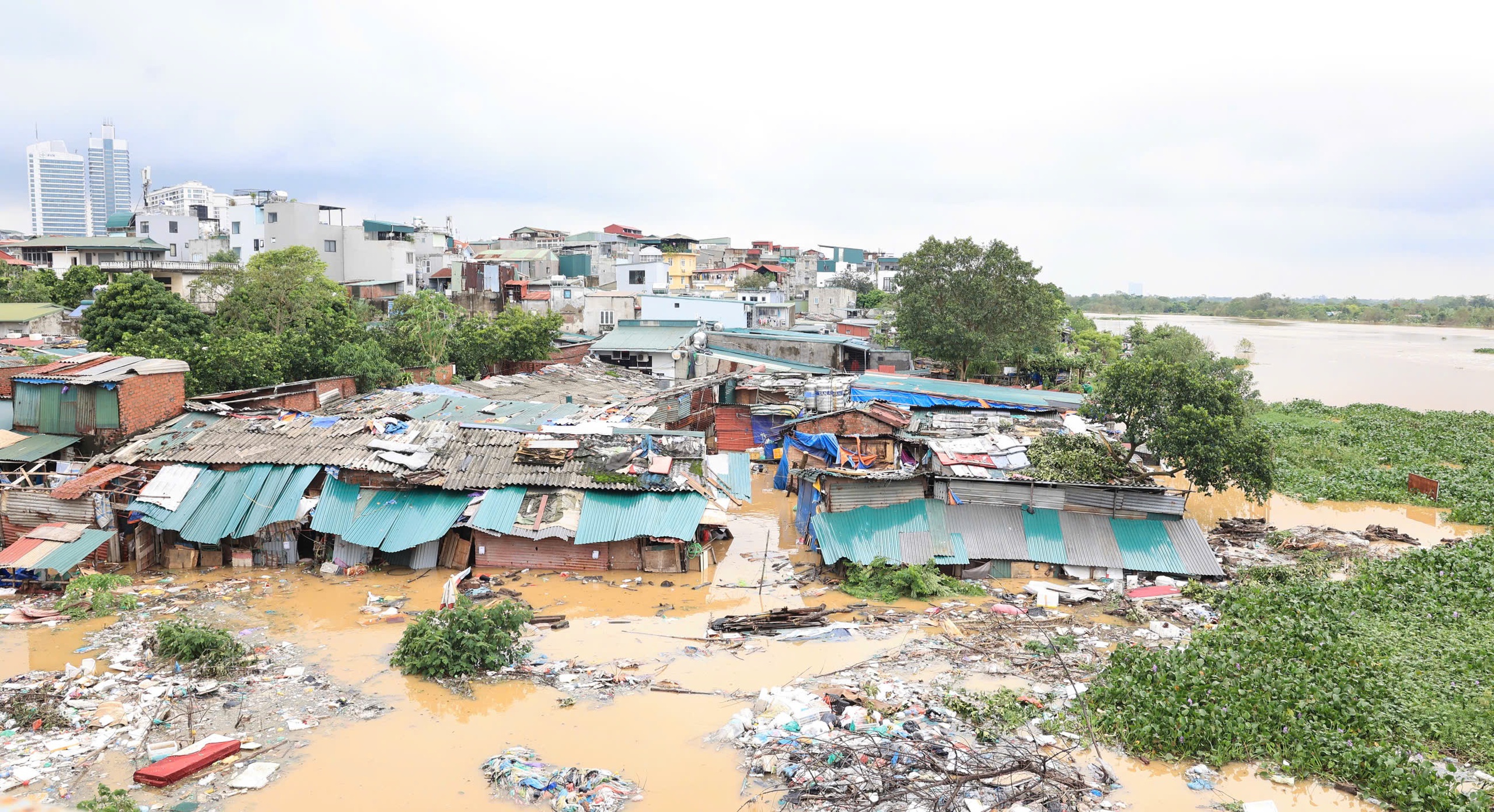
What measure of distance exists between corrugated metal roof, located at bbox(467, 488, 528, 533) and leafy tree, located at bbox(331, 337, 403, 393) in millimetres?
10353

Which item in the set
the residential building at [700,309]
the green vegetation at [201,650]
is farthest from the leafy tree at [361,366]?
the residential building at [700,309]

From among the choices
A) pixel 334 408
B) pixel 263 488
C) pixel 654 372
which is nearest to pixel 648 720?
pixel 263 488

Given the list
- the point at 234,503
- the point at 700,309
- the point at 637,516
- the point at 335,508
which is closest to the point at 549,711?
the point at 637,516

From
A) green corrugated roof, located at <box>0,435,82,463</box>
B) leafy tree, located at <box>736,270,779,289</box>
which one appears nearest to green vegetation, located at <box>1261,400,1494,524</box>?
green corrugated roof, located at <box>0,435,82,463</box>

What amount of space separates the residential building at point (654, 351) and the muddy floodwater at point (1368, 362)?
27.5 metres

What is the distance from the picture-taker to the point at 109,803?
6.86 m

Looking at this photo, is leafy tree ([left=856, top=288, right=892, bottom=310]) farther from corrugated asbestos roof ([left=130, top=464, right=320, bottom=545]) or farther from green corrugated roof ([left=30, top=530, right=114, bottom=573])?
green corrugated roof ([left=30, top=530, right=114, bottom=573])

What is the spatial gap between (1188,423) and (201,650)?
1462 centimetres

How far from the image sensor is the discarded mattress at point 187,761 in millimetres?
7324

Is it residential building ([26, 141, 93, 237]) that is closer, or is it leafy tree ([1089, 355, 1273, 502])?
leafy tree ([1089, 355, 1273, 502])

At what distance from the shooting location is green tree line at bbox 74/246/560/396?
792 inches

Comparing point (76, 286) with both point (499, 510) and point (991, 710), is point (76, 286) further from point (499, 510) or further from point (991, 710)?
point (991, 710)

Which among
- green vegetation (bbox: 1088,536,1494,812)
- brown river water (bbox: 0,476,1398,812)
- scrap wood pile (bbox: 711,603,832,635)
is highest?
green vegetation (bbox: 1088,536,1494,812)

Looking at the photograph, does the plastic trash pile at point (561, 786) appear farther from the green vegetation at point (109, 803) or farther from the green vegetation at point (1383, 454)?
the green vegetation at point (1383, 454)
